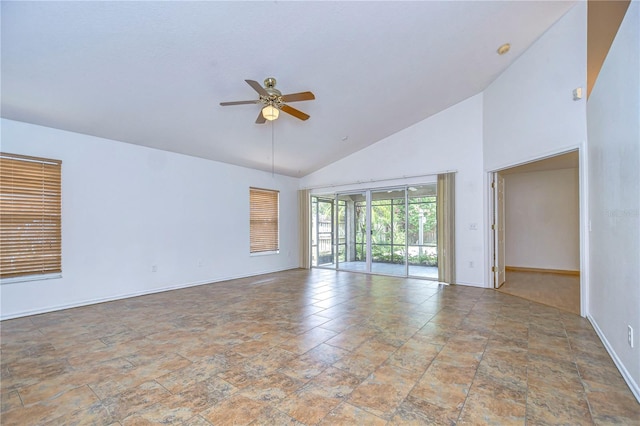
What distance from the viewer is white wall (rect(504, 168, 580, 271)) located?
668 cm

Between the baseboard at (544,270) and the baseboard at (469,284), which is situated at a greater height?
the baseboard at (469,284)

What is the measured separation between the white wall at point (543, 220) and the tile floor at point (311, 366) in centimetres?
365

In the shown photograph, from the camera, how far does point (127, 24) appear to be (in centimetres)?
259

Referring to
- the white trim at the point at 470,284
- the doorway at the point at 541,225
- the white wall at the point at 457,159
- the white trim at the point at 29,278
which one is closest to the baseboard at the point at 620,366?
the white trim at the point at 470,284

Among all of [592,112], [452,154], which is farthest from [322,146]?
[592,112]

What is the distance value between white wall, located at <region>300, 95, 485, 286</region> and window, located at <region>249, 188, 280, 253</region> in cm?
277

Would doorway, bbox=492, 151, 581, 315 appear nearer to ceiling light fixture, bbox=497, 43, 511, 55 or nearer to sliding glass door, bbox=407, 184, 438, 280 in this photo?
sliding glass door, bbox=407, 184, 438, 280

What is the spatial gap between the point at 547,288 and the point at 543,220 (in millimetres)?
2426

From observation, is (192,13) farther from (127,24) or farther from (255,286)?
(255,286)

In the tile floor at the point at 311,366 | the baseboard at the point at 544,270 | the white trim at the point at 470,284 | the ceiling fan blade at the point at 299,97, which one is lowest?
the baseboard at the point at 544,270

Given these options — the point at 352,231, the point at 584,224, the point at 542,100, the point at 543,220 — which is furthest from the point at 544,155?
the point at 352,231

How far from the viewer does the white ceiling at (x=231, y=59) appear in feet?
8.62

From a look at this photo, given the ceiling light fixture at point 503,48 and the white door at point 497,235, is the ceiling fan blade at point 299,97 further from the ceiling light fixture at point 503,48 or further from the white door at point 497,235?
the white door at point 497,235

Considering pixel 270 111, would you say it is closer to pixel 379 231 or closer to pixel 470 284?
pixel 379 231
